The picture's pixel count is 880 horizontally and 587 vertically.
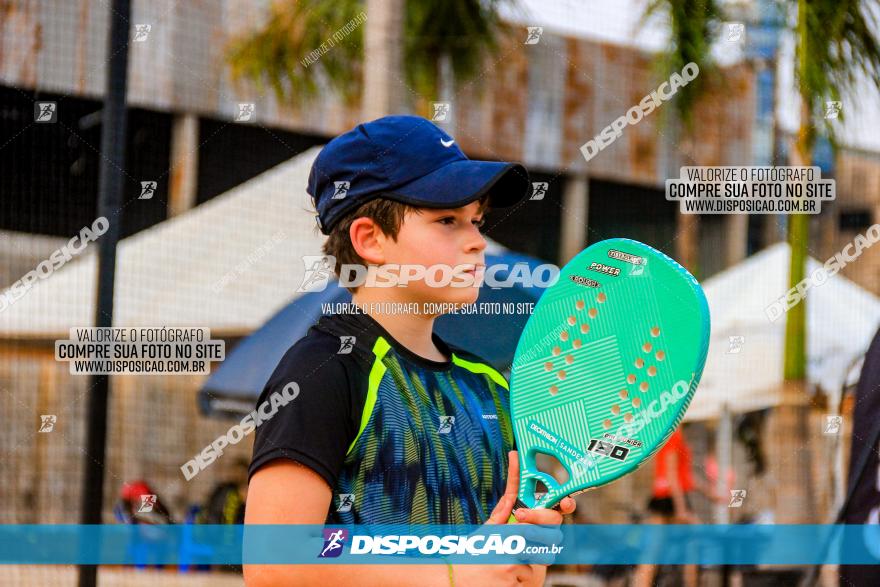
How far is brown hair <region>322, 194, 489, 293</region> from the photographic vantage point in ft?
7.07

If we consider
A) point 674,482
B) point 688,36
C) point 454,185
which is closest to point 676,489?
point 674,482

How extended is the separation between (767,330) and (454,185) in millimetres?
1876

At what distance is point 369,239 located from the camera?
2.19m

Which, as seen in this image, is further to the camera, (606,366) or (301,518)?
(606,366)

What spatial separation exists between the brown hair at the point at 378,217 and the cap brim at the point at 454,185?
0.03 meters

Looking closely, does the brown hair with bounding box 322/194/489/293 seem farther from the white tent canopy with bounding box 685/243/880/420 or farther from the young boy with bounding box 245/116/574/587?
the white tent canopy with bounding box 685/243/880/420

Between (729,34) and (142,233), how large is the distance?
1838 millimetres

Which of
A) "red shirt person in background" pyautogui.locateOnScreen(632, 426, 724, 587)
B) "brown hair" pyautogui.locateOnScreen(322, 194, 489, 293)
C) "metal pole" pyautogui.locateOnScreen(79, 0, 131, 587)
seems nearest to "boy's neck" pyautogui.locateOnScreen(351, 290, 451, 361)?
"brown hair" pyautogui.locateOnScreen(322, 194, 489, 293)

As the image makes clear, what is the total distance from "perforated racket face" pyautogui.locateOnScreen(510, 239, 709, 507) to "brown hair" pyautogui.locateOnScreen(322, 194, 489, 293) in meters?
0.28

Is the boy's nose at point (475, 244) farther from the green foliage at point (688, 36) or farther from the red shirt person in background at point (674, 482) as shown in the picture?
the red shirt person in background at point (674, 482)

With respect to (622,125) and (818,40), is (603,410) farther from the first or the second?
(818,40)

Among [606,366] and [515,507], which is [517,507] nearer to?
[515,507]

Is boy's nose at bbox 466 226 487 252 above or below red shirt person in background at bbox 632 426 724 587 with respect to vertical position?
above

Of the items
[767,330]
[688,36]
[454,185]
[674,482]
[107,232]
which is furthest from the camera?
[674,482]
